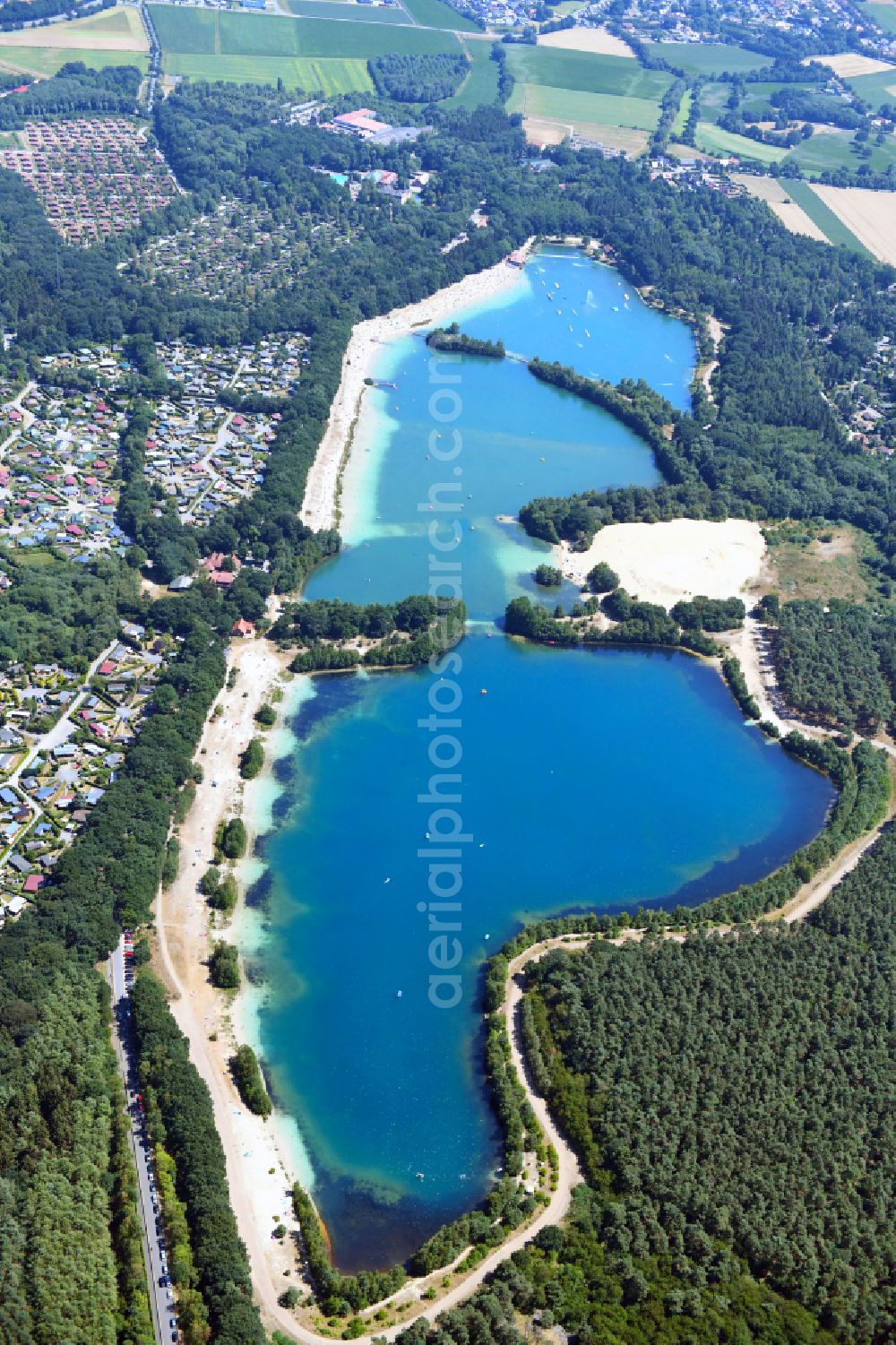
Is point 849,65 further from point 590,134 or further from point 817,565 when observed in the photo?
point 817,565

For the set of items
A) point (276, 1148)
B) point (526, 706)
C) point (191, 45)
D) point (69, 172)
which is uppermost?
point (191, 45)

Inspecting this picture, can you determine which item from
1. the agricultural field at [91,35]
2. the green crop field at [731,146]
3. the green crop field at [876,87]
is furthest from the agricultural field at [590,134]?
the agricultural field at [91,35]

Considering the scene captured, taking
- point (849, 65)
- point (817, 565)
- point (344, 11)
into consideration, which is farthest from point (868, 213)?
point (344, 11)

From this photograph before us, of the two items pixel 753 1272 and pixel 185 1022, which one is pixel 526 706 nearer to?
pixel 185 1022

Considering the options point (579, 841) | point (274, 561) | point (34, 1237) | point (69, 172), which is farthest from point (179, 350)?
point (34, 1237)

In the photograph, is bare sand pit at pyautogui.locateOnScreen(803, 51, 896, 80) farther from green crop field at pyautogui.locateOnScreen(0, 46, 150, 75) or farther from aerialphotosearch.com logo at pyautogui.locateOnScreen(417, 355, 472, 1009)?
aerialphotosearch.com logo at pyautogui.locateOnScreen(417, 355, 472, 1009)

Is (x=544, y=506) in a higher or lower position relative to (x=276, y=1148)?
higher
